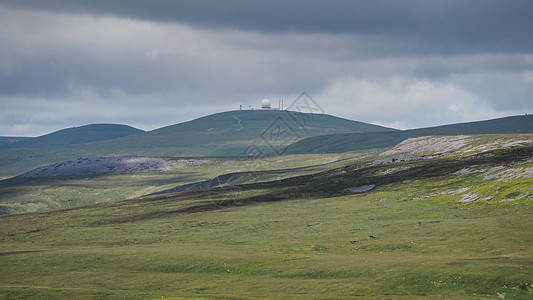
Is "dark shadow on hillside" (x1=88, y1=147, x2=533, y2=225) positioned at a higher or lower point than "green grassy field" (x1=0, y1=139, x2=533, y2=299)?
higher

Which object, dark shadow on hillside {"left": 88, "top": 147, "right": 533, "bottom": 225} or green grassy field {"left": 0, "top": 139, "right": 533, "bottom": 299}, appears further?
dark shadow on hillside {"left": 88, "top": 147, "right": 533, "bottom": 225}

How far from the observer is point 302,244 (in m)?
87.3

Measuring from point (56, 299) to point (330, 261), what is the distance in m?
31.3

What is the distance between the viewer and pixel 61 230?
124 metres

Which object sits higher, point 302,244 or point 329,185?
point 329,185

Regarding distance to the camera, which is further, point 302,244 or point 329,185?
point 329,185

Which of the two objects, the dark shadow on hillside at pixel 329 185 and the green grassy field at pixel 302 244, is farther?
the dark shadow on hillside at pixel 329 185

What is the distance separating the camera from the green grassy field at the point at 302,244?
175ft

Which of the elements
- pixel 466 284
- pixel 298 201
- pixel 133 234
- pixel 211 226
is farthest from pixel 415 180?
pixel 466 284

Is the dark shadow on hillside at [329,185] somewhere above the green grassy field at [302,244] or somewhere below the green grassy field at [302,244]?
above

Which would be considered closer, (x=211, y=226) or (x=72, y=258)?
(x=72, y=258)

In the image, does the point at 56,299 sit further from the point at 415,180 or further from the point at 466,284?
the point at 415,180

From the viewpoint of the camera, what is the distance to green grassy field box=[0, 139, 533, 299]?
53.3m

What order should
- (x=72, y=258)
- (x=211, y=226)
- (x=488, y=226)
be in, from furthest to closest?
(x=211, y=226), (x=488, y=226), (x=72, y=258)
